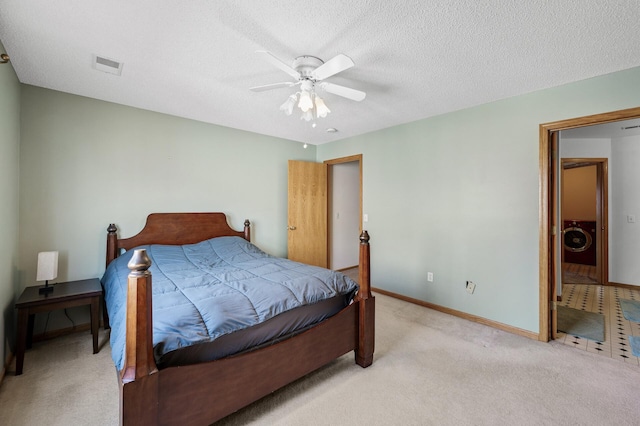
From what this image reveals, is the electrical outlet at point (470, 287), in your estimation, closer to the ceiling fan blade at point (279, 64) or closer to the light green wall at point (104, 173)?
the ceiling fan blade at point (279, 64)

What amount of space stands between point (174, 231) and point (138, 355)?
2.34 m

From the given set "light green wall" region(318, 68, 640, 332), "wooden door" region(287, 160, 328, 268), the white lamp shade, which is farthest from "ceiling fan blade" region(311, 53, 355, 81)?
the white lamp shade

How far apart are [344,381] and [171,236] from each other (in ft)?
8.15

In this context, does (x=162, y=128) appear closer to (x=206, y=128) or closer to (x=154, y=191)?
(x=206, y=128)

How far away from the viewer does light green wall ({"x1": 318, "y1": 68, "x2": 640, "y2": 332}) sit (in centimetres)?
264

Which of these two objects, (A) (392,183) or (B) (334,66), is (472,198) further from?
(B) (334,66)

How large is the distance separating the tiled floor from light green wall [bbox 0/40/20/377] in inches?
183

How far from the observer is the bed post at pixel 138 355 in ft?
3.82

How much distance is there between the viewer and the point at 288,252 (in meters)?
4.37

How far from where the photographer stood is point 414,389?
6.31 ft

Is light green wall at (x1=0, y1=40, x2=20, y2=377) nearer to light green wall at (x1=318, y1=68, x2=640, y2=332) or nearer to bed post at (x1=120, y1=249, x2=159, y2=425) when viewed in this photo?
bed post at (x1=120, y1=249, x2=159, y2=425)

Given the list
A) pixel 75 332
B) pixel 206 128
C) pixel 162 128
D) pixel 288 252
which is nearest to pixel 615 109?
pixel 288 252

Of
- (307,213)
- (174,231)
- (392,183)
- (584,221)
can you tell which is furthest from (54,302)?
(584,221)

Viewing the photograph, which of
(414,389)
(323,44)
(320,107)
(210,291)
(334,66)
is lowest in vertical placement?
(414,389)
